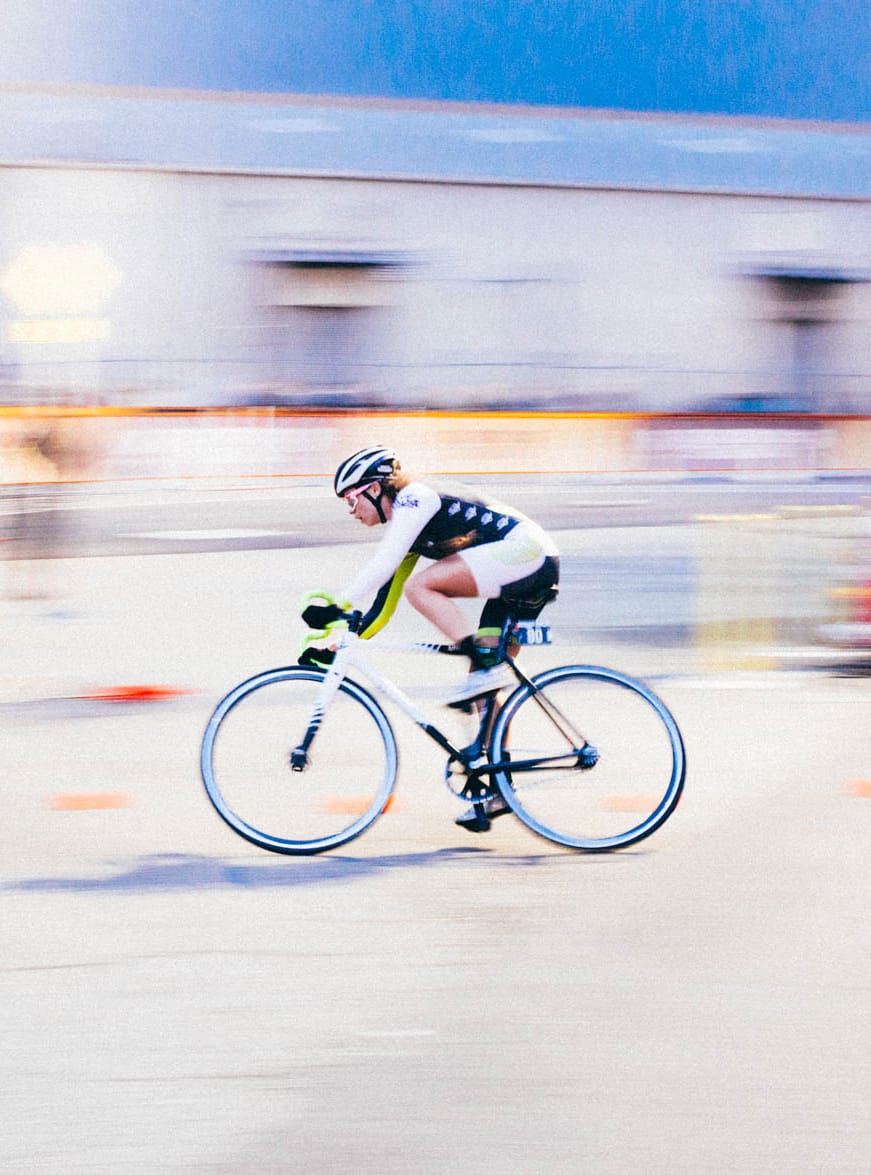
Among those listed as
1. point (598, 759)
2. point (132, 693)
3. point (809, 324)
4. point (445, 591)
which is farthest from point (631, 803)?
point (809, 324)

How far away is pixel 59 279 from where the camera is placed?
81.5ft

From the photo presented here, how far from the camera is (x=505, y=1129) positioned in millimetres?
3395

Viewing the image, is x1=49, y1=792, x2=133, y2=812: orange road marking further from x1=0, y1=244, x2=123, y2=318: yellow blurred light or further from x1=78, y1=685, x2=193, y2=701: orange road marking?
x1=0, y1=244, x2=123, y2=318: yellow blurred light

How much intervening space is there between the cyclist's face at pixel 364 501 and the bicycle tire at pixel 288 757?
0.61 m

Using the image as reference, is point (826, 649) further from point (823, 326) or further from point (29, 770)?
point (823, 326)

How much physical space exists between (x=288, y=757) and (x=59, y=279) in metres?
21.0

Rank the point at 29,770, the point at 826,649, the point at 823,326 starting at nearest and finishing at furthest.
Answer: the point at 29,770 → the point at 826,649 → the point at 823,326

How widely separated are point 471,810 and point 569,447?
49.2 ft

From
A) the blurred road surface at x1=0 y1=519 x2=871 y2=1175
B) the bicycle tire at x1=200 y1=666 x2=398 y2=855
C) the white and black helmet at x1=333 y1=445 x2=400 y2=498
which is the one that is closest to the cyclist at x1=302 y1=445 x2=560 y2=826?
the white and black helmet at x1=333 y1=445 x2=400 y2=498

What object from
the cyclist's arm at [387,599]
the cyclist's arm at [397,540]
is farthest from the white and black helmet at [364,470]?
the cyclist's arm at [387,599]

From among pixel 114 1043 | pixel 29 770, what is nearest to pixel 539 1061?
pixel 114 1043

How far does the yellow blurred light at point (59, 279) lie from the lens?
24.5 meters

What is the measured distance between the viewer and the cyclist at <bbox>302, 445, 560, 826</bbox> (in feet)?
17.7

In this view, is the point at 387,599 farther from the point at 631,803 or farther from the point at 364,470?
the point at 631,803
